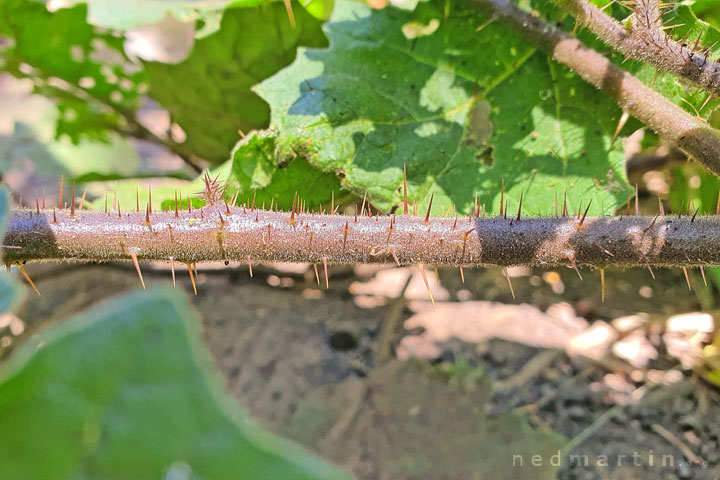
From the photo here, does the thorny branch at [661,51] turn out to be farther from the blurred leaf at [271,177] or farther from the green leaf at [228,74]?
the green leaf at [228,74]

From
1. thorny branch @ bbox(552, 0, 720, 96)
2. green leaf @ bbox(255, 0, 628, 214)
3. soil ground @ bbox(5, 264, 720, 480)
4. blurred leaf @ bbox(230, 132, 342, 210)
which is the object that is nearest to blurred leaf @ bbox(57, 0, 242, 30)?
green leaf @ bbox(255, 0, 628, 214)

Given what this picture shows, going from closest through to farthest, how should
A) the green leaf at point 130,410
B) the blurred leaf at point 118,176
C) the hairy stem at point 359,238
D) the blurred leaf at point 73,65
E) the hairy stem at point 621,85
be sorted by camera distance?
the green leaf at point 130,410 → the hairy stem at point 359,238 → the hairy stem at point 621,85 → the blurred leaf at point 73,65 → the blurred leaf at point 118,176

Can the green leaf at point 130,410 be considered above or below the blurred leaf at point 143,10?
below

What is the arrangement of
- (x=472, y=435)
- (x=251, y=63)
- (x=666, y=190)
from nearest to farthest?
A: (x=472, y=435) < (x=251, y=63) < (x=666, y=190)

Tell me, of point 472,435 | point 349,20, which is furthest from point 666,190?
point 349,20

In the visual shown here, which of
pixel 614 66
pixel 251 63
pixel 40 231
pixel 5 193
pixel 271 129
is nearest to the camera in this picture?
pixel 5 193

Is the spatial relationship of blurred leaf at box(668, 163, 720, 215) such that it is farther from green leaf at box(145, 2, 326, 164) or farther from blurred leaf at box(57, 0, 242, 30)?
blurred leaf at box(57, 0, 242, 30)

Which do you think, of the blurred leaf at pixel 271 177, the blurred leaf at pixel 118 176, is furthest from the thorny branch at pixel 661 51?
the blurred leaf at pixel 118 176

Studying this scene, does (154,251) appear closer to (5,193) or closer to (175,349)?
(5,193)
